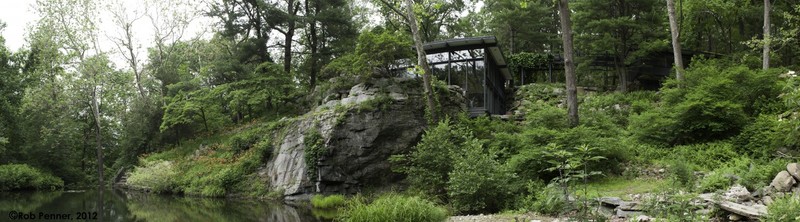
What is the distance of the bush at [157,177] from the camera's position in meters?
22.2

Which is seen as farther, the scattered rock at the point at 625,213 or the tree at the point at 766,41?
the tree at the point at 766,41

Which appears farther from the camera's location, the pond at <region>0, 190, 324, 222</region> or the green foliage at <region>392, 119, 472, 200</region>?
the pond at <region>0, 190, 324, 222</region>

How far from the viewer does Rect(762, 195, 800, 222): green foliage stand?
15.3 ft

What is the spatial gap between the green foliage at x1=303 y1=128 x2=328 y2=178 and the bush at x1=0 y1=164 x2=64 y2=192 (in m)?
17.5

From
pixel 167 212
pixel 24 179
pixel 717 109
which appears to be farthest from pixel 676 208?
pixel 24 179

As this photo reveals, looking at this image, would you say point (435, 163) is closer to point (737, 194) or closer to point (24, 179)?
point (737, 194)

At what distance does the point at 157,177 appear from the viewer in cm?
2258

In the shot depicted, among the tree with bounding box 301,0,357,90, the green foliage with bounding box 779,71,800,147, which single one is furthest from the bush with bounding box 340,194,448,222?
the tree with bounding box 301,0,357,90

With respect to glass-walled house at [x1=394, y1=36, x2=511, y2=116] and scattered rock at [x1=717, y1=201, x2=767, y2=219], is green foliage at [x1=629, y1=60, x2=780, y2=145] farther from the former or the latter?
glass-walled house at [x1=394, y1=36, x2=511, y2=116]

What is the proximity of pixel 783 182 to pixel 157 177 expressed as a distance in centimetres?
2304

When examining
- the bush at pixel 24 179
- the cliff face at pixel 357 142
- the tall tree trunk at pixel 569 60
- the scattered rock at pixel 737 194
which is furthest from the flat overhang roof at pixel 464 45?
the bush at pixel 24 179

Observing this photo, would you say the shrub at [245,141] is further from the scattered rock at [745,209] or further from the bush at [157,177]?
the scattered rock at [745,209]

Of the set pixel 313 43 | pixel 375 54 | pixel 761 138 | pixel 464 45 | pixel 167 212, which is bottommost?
pixel 167 212

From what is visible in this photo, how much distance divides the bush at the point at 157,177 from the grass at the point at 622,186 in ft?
62.0
